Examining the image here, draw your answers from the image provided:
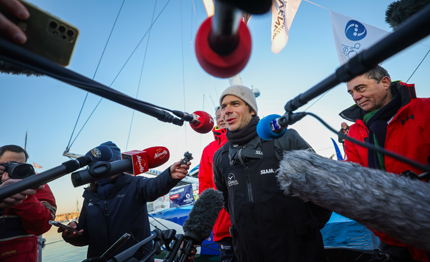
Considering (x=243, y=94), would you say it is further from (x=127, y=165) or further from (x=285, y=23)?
(x=285, y=23)

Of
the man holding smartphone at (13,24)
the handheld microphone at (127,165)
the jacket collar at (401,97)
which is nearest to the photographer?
the man holding smartphone at (13,24)

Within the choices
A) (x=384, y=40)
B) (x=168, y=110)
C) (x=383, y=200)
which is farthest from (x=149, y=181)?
(x=384, y=40)

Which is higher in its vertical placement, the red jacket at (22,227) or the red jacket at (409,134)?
the red jacket at (409,134)

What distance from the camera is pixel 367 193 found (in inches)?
29.4

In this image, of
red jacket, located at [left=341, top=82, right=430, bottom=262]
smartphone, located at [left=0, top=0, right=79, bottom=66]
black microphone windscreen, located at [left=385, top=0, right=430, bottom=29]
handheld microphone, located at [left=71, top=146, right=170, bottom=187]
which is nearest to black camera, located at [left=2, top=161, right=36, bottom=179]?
handheld microphone, located at [left=71, top=146, right=170, bottom=187]

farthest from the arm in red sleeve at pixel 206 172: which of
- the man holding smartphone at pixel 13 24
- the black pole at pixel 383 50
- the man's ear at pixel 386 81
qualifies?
the man holding smartphone at pixel 13 24

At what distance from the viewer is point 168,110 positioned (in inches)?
41.5

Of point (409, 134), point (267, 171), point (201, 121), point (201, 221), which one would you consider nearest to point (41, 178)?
point (201, 121)

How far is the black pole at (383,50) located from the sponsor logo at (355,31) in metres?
3.57

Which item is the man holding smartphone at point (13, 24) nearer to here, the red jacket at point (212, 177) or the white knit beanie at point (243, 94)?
the white knit beanie at point (243, 94)

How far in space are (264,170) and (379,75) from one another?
1237 millimetres

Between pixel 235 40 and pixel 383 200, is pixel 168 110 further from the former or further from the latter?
pixel 383 200

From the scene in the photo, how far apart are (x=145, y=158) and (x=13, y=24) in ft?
2.87

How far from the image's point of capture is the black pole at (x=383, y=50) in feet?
1.50
